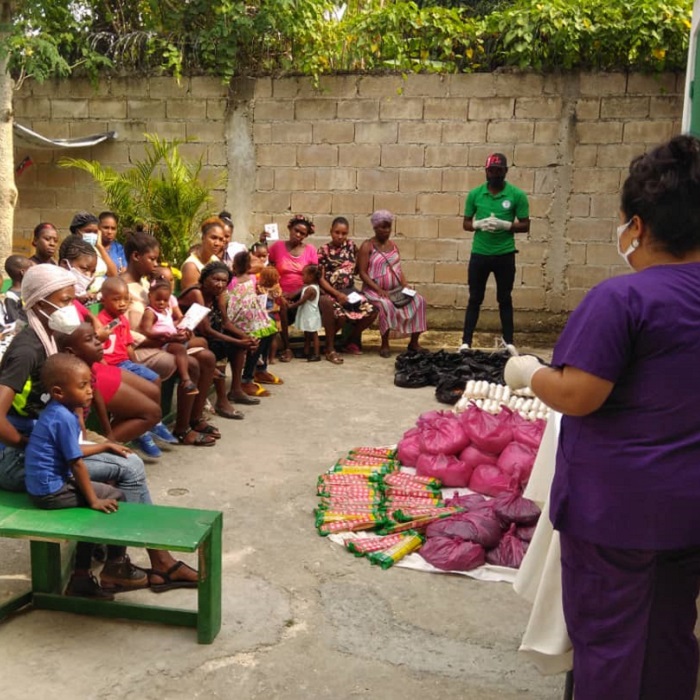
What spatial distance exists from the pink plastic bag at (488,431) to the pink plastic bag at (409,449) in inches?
13.1

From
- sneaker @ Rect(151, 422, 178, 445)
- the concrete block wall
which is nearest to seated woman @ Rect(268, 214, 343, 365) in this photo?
the concrete block wall

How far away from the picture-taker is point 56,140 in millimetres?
9555

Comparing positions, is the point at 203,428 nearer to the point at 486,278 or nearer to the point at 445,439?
the point at 445,439

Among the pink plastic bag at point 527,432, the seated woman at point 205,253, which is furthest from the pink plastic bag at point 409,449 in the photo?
the seated woman at point 205,253

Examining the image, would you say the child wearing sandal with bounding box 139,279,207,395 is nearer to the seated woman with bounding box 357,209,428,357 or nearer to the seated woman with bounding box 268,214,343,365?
the seated woman with bounding box 268,214,343,365

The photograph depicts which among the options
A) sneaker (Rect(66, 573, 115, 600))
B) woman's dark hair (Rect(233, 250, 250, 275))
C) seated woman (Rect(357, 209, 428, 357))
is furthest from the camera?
seated woman (Rect(357, 209, 428, 357))

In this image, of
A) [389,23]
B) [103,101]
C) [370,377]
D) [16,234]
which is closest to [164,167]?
[103,101]

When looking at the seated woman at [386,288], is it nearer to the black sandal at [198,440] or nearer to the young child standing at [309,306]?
the young child standing at [309,306]

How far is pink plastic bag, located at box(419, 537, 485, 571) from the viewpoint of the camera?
13.0 ft

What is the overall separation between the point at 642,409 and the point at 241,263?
16.6 ft

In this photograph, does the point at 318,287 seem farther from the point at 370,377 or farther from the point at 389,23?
the point at 389,23

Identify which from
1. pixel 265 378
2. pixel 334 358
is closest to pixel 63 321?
pixel 265 378

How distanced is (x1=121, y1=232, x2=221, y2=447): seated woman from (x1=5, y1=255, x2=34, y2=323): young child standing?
750mm

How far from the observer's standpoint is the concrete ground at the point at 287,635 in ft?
9.87
